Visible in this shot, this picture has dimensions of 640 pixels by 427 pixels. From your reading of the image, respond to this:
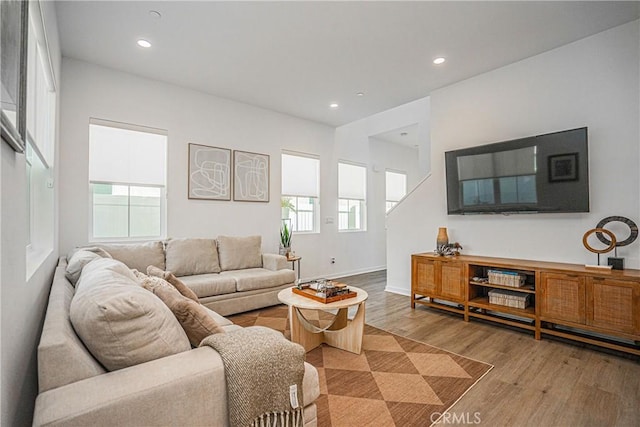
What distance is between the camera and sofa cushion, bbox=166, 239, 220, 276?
360 centimetres

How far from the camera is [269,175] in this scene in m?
4.96

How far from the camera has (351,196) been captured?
6.36m

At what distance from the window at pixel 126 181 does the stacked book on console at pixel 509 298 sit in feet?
13.1

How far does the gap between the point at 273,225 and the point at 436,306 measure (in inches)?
105

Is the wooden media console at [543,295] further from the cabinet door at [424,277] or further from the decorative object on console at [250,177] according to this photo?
the decorative object on console at [250,177]

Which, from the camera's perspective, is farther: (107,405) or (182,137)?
(182,137)

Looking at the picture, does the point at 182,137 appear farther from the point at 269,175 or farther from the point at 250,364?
the point at 250,364

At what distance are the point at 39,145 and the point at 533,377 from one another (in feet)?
12.6

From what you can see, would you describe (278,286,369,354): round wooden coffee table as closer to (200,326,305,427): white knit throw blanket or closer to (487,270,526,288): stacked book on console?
(200,326,305,427): white knit throw blanket

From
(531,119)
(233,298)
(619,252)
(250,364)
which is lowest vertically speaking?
(233,298)

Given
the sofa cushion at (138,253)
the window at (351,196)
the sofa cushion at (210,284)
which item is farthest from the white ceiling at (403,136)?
the sofa cushion at (138,253)

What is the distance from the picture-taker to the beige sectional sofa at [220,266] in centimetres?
337

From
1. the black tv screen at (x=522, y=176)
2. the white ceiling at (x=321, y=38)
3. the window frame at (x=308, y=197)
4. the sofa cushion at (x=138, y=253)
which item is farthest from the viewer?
the window frame at (x=308, y=197)

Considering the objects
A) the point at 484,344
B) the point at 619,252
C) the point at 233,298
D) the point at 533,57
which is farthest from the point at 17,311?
the point at 533,57
